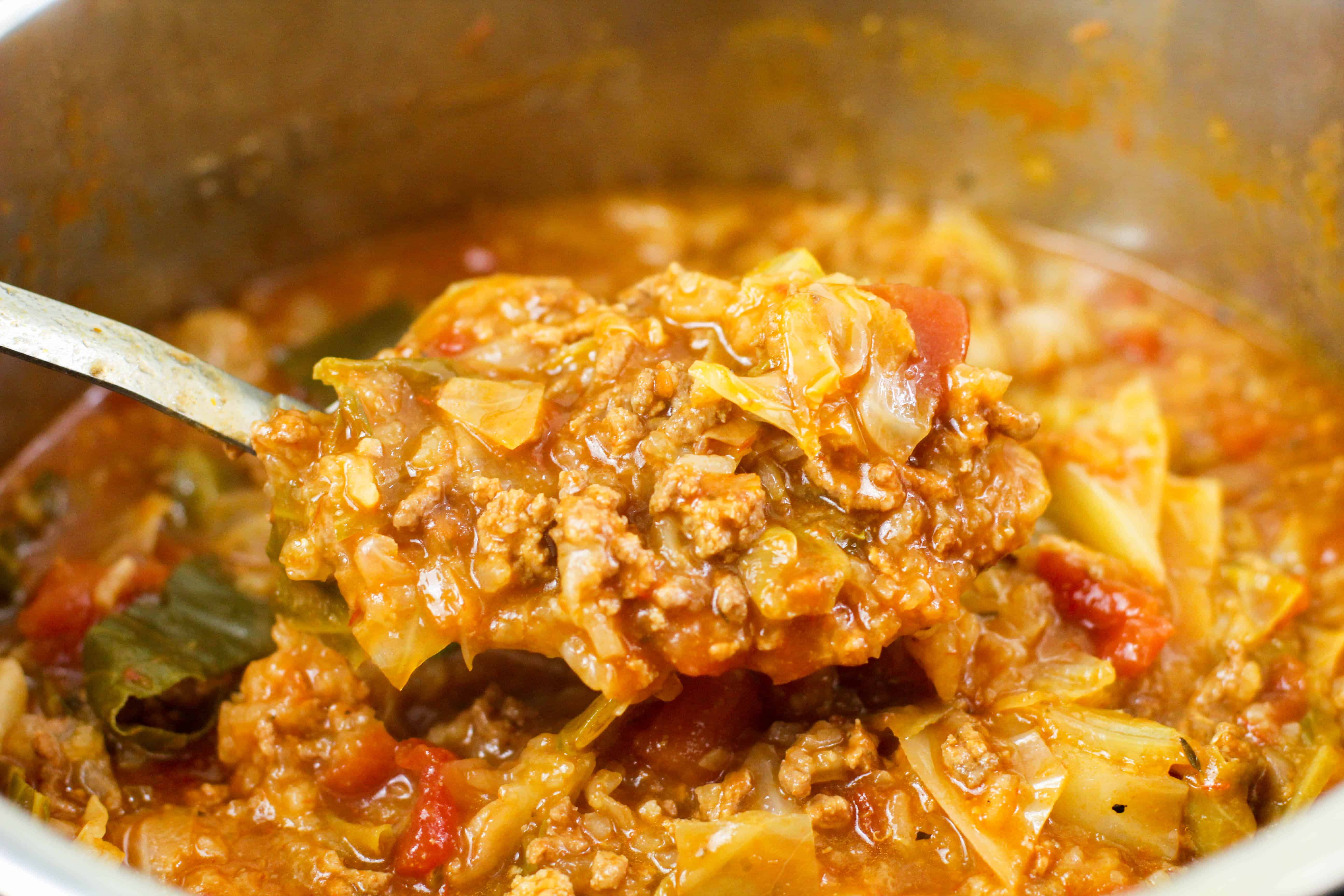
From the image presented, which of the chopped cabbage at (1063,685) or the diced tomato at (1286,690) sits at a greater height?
the chopped cabbage at (1063,685)

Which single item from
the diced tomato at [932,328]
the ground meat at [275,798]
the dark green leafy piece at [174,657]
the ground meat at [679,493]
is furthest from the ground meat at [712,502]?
the dark green leafy piece at [174,657]

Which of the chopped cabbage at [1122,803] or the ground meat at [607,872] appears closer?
the ground meat at [607,872]

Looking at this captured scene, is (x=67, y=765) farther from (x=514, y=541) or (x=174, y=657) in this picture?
(x=514, y=541)

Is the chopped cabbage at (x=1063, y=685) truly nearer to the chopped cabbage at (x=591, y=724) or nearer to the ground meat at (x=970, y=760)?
the ground meat at (x=970, y=760)

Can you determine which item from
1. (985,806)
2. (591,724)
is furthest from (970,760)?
(591,724)

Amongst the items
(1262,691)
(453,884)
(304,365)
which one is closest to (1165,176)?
(1262,691)

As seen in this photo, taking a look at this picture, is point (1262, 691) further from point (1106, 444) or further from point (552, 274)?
point (552, 274)

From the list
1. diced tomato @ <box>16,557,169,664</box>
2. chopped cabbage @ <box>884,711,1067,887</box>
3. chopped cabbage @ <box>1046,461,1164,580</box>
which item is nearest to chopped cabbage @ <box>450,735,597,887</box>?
chopped cabbage @ <box>884,711,1067,887</box>
